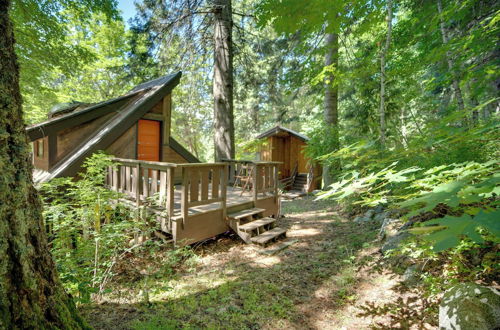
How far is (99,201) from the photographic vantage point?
3.96 m

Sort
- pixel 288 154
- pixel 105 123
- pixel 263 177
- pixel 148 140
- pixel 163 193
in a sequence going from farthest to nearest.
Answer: pixel 288 154, pixel 148 140, pixel 105 123, pixel 263 177, pixel 163 193

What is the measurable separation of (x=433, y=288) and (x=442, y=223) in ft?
7.50

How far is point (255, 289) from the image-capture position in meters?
Answer: 3.52

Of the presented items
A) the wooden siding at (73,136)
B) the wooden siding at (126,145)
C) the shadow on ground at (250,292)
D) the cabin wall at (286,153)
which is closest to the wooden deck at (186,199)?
the shadow on ground at (250,292)

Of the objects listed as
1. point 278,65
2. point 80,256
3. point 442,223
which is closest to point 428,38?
point 278,65

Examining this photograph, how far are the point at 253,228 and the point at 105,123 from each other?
593 cm

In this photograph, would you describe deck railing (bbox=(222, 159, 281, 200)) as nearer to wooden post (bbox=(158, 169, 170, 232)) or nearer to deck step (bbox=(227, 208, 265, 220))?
deck step (bbox=(227, 208, 265, 220))

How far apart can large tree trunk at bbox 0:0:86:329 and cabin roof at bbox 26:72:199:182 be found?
17.1 ft

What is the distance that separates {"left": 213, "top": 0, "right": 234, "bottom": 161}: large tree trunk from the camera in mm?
8656

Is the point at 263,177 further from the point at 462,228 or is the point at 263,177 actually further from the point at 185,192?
the point at 462,228

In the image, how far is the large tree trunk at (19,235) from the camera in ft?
4.68

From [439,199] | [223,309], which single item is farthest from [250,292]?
[439,199]

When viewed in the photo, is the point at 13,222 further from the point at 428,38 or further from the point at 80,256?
the point at 428,38

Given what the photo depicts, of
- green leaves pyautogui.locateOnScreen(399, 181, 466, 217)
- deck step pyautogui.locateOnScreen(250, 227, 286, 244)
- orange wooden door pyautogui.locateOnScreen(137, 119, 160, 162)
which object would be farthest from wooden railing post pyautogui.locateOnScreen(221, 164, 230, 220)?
green leaves pyautogui.locateOnScreen(399, 181, 466, 217)
